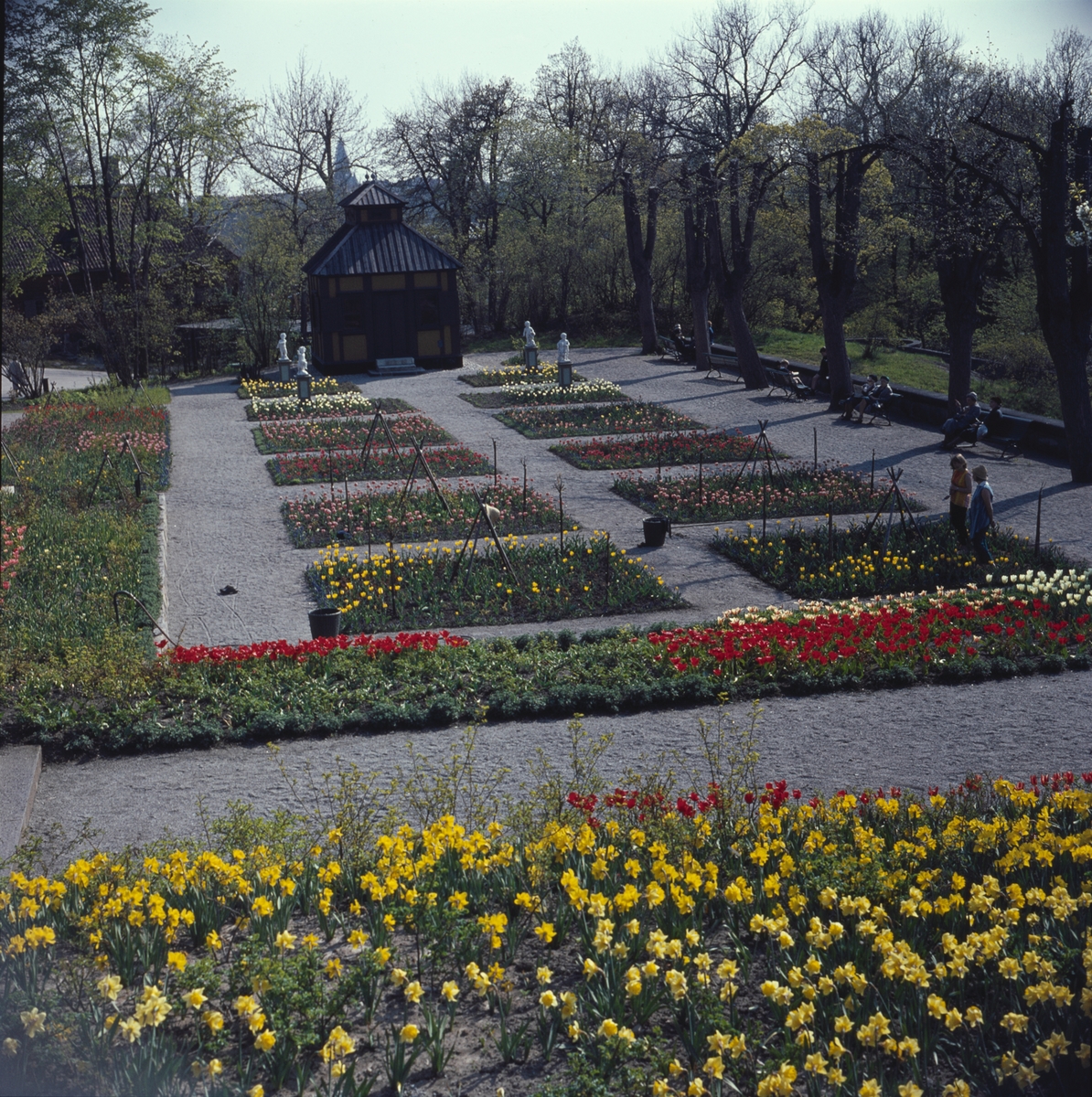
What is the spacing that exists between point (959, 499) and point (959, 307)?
38.2ft

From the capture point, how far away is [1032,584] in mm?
11148

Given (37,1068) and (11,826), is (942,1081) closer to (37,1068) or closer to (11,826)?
(37,1068)

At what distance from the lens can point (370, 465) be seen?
19625mm

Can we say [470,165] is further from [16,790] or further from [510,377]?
[16,790]

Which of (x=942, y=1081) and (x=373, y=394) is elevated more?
(x=373, y=394)

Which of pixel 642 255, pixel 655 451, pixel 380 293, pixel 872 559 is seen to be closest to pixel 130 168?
pixel 380 293

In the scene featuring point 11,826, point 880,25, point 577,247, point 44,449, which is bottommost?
point 11,826

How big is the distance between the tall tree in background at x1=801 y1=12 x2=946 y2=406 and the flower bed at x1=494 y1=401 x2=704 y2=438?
15.0 ft

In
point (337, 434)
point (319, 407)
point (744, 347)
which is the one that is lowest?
point (337, 434)

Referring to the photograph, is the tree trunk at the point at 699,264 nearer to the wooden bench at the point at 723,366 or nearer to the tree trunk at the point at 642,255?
the wooden bench at the point at 723,366

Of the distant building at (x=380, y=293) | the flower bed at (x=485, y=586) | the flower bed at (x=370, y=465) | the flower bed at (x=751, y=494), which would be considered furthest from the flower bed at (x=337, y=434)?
the distant building at (x=380, y=293)

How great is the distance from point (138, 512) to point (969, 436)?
570 inches

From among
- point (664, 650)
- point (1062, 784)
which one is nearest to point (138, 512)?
point (664, 650)

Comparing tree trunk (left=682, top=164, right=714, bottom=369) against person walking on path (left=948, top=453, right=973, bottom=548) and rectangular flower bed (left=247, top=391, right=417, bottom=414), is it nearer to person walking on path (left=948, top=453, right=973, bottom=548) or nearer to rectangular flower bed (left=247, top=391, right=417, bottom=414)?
rectangular flower bed (left=247, top=391, right=417, bottom=414)
